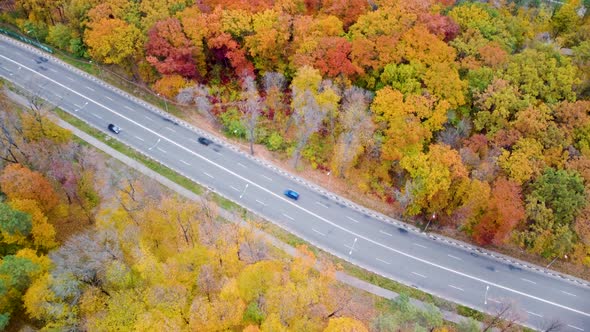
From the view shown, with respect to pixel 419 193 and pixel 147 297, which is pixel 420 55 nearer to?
pixel 419 193

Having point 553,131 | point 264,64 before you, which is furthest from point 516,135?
point 264,64

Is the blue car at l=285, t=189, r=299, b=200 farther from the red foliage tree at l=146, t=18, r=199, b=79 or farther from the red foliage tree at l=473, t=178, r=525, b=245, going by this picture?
the red foliage tree at l=146, t=18, r=199, b=79

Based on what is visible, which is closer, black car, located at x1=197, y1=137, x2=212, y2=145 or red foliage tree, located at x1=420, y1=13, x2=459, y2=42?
red foliage tree, located at x1=420, y1=13, x2=459, y2=42

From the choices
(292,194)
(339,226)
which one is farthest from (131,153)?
(339,226)

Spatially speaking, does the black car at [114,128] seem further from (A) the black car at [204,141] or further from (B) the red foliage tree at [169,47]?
(A) the black car at [204,141]

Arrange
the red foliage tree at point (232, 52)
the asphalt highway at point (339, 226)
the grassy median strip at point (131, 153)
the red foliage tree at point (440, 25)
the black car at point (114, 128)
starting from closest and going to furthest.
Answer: the asphalt highway at point (339, 226)
the grassy median strip at point (131, 153)
the red foliage tree at point (440, 25)
the red foliage tree at point (232, 52)
the black car at point (114, 128)

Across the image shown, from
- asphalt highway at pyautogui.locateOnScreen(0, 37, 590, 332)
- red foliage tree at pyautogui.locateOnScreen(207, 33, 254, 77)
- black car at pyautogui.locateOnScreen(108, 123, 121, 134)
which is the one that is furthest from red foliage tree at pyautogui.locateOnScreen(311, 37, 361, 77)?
black car at pyautogui.locateOnScreen(108, 123, 121, 134)

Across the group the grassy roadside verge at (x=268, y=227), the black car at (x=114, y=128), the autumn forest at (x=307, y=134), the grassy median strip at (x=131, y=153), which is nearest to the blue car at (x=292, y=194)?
the grassy roadside verge at (x=268, y=227)
